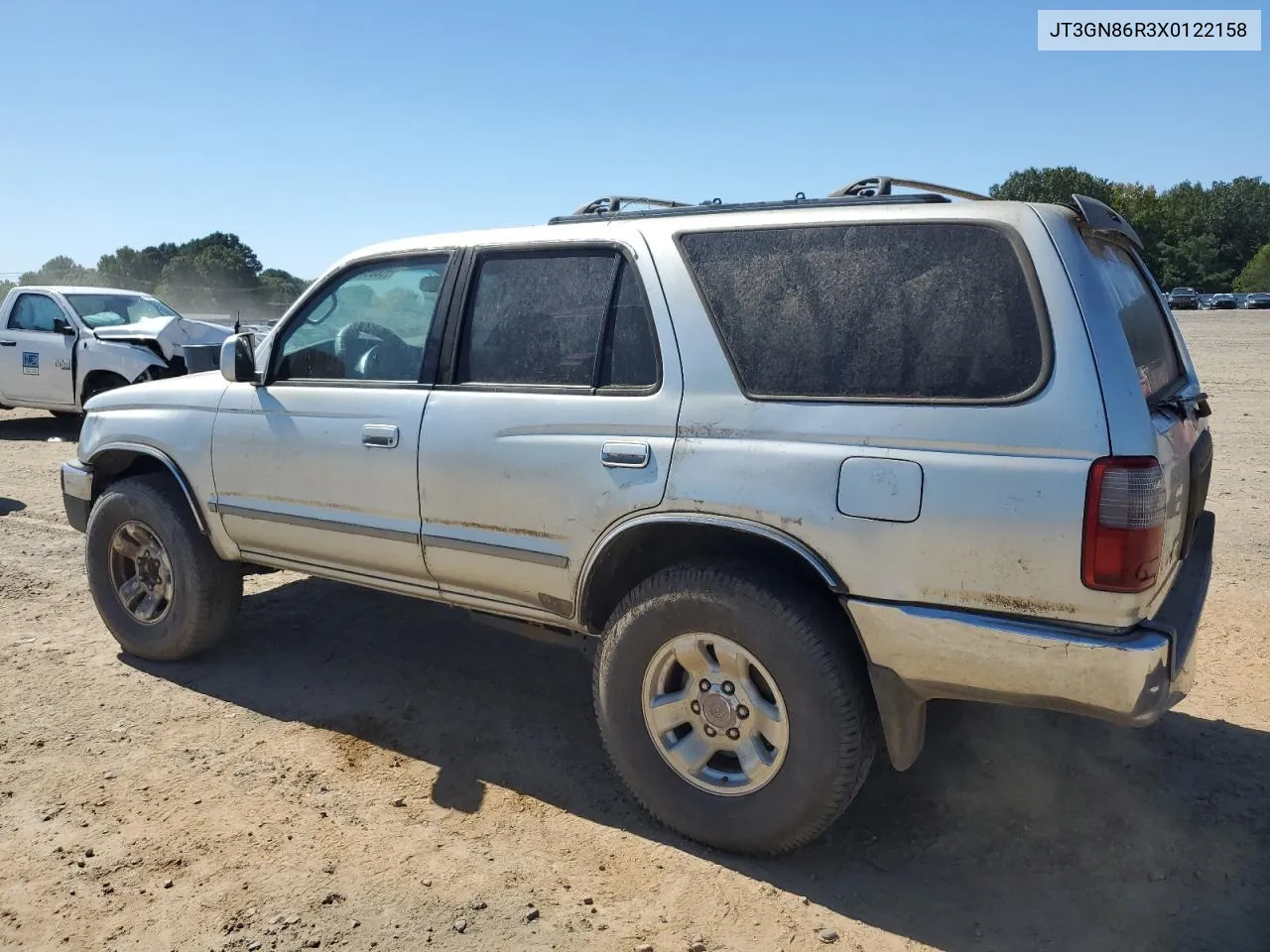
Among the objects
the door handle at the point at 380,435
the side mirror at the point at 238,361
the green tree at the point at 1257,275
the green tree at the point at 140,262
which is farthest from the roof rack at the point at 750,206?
the green tree at the point at 1257,275

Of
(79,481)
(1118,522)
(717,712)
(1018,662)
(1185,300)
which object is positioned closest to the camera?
(1118,522)

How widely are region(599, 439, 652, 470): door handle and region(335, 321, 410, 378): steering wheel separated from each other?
3.68 ft

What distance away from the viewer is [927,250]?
2.74 m

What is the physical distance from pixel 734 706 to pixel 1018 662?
858 millimetres

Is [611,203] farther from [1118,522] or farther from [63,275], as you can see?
[63,275]

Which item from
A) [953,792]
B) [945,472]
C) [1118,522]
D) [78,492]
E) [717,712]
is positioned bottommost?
[953,792]

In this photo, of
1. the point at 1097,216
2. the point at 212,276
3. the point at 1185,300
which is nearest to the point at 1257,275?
the point at 1185,300

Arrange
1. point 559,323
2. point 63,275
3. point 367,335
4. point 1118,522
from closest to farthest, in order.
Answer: point 1118,522 < point 559,323 < point 367,335 < point 63,275

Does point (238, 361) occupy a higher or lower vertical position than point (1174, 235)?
lower

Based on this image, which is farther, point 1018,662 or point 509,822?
point 509,822

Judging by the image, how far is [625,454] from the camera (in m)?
3.10

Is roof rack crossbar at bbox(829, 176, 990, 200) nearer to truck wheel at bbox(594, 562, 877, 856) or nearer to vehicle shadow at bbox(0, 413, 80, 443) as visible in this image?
truck wheel at bbox(594, 562, 877, 856)

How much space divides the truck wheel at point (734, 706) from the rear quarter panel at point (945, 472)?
225 millimetres

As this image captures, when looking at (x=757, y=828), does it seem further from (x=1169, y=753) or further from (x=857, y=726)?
(x=1169, y=753)
